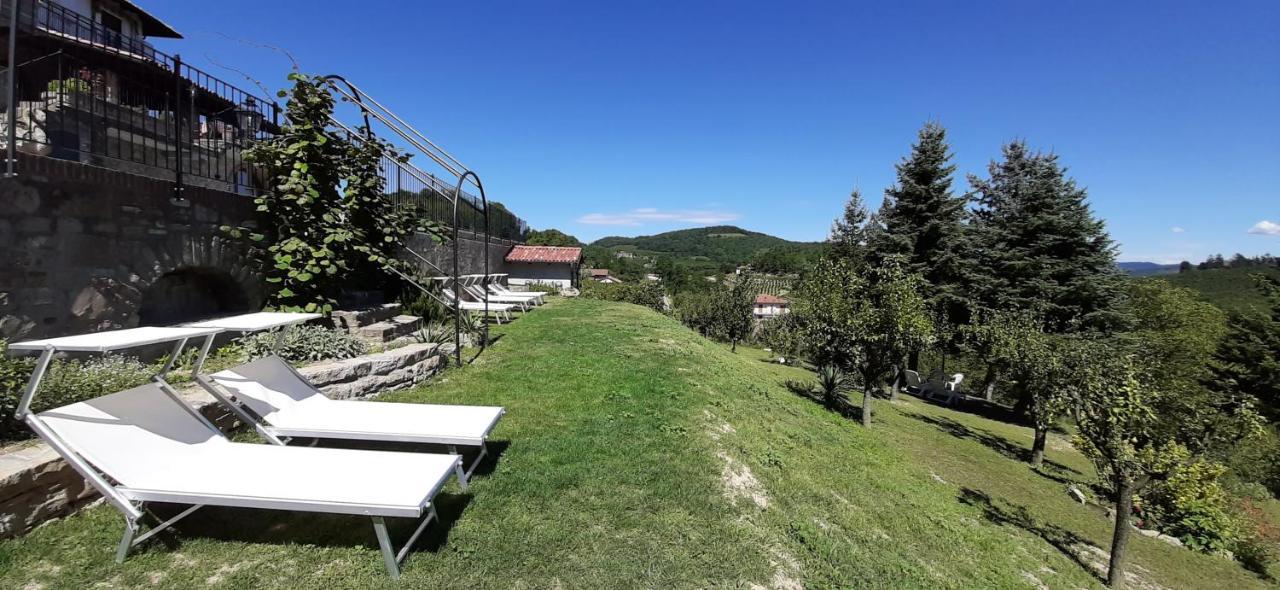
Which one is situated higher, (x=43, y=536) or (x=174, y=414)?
(x=174, y=414)

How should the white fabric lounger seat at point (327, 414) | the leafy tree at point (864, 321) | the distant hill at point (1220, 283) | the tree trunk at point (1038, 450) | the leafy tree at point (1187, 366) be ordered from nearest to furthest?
the white fabric lounger seat at point (327, 414), the leafy tree at point (1187, 366), the leafy tree at point (864, 321), the tree trunk at point (1038, 450), the distant hill at point (1220, 283)

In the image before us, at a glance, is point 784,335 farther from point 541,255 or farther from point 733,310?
point 733,310

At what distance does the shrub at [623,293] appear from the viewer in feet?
84.1

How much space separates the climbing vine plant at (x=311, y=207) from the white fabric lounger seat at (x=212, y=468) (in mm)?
3576

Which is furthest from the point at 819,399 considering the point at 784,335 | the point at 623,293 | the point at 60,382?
the point at 623,293

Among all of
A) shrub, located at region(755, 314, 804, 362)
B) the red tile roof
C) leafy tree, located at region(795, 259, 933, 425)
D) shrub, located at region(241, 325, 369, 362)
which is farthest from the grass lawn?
the red tile roof

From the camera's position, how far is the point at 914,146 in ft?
70.1

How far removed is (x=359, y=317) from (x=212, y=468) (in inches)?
171

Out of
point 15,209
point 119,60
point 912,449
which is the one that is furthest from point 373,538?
point 119,60

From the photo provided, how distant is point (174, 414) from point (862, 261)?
21.8 m

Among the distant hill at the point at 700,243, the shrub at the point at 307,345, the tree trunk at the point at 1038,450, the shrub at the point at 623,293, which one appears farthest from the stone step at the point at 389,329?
the distant hill at the point at 700,243

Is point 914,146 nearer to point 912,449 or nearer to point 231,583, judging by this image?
point 912,449

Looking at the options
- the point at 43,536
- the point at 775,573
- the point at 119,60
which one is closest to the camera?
the point at 43,536

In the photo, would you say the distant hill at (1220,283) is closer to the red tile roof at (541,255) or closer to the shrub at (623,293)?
the shrub at (623,293)
